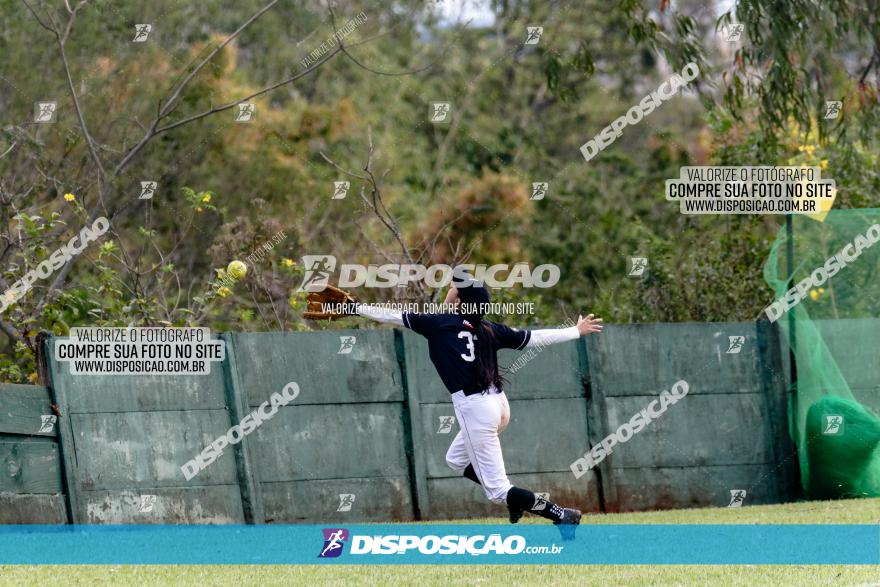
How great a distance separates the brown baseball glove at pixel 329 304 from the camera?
847 cm

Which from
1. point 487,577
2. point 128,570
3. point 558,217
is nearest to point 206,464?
point 128,570

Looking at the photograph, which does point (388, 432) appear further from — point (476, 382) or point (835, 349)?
point (835, 349)

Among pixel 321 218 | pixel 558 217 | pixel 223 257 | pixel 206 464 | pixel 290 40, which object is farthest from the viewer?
pixel 290 40

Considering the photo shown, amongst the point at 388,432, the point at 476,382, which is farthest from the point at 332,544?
the point at 388,432

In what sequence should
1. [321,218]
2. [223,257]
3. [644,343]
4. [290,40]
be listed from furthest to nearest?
[290,40], [321,218], [223,257], [644,343]

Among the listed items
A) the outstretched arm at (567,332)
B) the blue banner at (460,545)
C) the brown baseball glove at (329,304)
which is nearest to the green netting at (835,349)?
the blue banner at (460,545)

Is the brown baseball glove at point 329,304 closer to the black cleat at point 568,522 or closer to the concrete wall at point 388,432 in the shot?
the black cleat at point 568,522

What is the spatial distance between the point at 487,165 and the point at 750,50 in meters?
11.2

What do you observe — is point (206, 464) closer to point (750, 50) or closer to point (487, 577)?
point (487, 577)

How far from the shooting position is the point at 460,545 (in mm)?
8586

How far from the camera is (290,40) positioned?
25.2m

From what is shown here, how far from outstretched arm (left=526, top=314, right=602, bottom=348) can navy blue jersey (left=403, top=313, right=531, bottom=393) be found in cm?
26

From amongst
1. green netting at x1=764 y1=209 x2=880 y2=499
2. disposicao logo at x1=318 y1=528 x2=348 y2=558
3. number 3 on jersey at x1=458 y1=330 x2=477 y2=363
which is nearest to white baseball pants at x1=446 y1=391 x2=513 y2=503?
number 3 on jersey at x1=458 y1=330 x2=477 y2=363

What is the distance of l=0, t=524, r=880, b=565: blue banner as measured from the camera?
26.1ft
